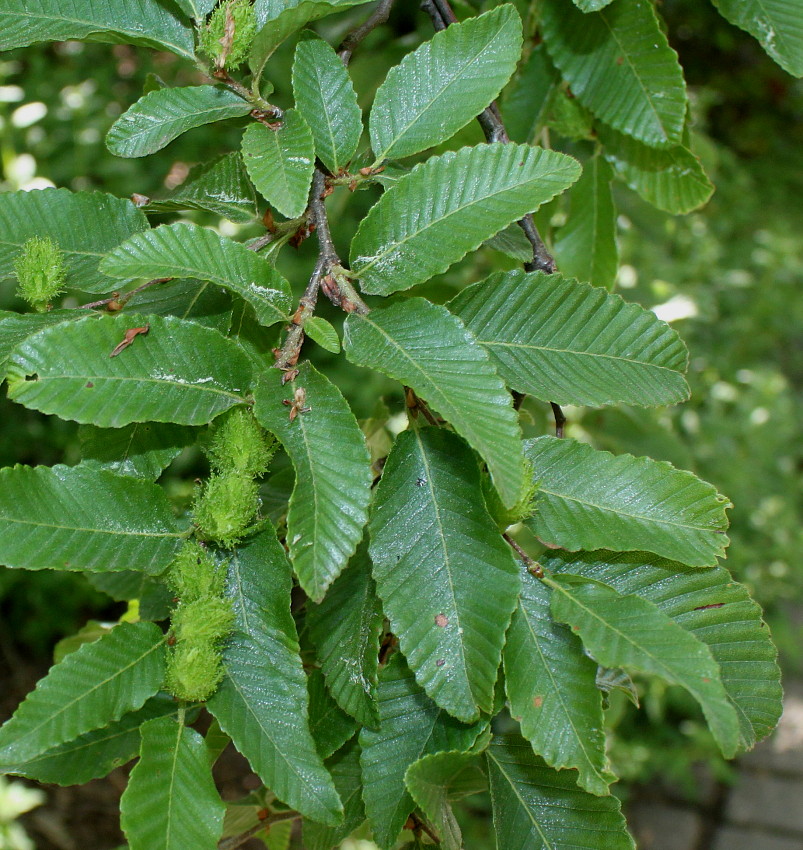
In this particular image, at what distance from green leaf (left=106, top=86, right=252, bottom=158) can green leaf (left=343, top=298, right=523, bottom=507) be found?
25cm

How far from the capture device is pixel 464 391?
67 cm

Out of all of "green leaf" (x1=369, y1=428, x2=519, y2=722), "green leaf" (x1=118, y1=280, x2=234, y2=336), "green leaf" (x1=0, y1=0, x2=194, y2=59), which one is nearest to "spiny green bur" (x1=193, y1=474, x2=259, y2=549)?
"green leaf" (x1=369, y1=428, x2=519, y2=722)

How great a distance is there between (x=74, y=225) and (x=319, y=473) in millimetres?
403

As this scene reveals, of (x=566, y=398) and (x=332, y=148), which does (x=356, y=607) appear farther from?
(x=332, y=148)

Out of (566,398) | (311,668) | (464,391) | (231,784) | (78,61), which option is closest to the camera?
(464,391)

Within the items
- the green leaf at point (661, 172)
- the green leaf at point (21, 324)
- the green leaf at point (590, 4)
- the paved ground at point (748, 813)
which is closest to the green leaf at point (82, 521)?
the green leaf at point (21, 324)

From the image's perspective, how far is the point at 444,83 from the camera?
33.5 inches

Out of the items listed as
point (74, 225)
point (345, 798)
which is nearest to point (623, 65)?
point (74, 225)

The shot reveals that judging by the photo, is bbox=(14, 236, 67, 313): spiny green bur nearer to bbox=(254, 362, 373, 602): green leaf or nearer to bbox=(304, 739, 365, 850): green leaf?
bbox=(254, 362, 373, 602): green leaf

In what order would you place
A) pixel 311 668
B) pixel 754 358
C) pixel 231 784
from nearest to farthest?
pixel 311 668, pixel 231 784, pixel 754 358

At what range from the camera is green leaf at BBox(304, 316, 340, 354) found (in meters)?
0.75

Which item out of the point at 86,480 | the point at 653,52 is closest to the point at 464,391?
the point at 86,480

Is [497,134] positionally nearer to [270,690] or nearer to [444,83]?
[444,83]

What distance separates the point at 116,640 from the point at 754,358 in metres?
3.69
